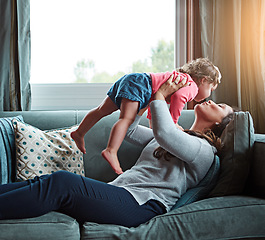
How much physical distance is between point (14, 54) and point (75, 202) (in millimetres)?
1568

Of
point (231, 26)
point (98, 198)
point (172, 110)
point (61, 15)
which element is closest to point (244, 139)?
point (172, 110)

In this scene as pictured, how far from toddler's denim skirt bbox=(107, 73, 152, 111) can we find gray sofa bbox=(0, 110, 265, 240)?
483 millimetres

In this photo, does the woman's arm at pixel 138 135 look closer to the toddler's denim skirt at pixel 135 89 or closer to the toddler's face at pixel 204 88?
the toddler's denim skirt at pixel 135 89

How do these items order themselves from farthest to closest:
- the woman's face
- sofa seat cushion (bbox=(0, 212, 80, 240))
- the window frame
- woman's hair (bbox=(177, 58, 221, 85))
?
the window frame, the woman's face, woman's hair (bbox=(177, 58, 221, 85)), sofa seat cushion (bbox=(0, 212, 80, 240))

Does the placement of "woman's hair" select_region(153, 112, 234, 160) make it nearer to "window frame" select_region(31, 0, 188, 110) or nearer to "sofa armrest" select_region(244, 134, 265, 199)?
"sofa armrest" select_region(244, 134, 265, 199)

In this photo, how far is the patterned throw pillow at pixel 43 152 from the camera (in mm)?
1963

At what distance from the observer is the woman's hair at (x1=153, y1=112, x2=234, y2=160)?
172 centimetres

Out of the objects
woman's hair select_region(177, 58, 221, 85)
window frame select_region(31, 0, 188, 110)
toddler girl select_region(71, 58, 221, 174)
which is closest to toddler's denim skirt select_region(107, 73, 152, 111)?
toddler girl select_region(71, 58, 221, 174)

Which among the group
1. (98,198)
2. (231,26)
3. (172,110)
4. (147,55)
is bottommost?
(98,198)

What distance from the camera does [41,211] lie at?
1.40m

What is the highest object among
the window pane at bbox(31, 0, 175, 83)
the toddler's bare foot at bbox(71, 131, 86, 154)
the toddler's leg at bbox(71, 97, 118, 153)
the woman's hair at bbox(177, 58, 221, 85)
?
the window pane at bbox(31, 0, 175, 83)

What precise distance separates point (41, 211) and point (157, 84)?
0.82 m

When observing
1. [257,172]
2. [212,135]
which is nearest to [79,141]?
[212,135]

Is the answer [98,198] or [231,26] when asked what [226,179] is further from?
[231,26]
